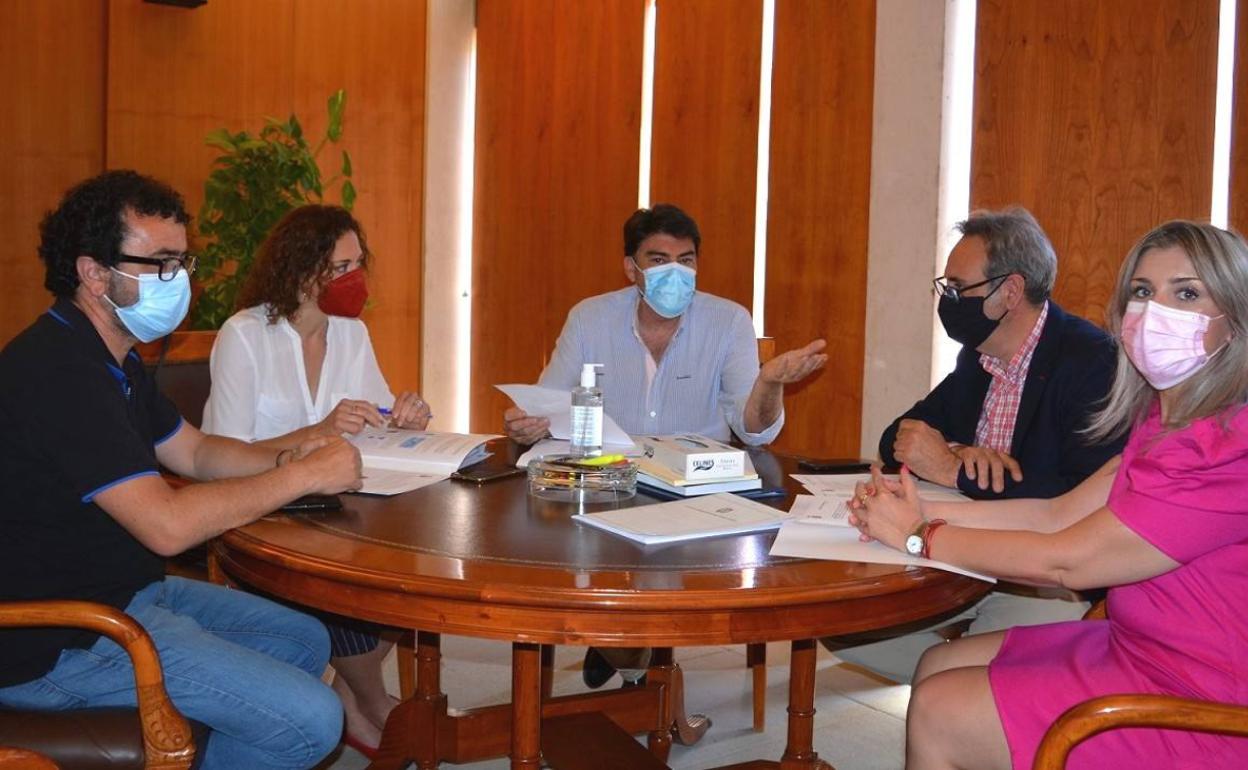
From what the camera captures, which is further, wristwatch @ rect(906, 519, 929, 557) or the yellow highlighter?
the yellow highlighter

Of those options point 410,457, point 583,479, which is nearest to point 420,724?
point 410,457

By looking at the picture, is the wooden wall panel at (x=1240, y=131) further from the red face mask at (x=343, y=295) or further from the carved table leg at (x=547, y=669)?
the red face mask at (x=343, y=295)

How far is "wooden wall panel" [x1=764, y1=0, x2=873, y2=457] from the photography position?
13.4 feet

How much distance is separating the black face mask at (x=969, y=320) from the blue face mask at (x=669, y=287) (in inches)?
31.5

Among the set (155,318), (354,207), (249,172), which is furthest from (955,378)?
(354,207)

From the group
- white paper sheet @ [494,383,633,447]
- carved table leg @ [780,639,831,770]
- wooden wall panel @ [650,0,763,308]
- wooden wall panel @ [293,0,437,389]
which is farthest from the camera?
wooden wall panel @ [293,0,437,389]

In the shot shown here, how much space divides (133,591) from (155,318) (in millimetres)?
477

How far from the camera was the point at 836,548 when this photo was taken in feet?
5.82

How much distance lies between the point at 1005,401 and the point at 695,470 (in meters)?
0.86

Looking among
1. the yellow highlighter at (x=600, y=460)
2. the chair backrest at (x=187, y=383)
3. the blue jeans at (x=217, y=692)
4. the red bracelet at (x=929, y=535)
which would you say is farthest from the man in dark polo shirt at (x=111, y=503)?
the chair backrest at (x=187, y=383)

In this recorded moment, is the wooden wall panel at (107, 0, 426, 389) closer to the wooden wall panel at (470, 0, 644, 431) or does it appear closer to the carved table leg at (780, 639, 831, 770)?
the wooden wall panel at (470, 0, 644, 431)

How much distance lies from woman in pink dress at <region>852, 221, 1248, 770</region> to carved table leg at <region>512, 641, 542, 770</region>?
617mm

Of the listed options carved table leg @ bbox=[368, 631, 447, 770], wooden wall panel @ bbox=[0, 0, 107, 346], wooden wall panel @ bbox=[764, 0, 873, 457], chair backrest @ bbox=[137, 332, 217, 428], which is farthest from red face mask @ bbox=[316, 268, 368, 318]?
wooden wall panel @ bbox=[0, 0, 107, 346]

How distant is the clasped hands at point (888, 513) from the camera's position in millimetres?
1756
